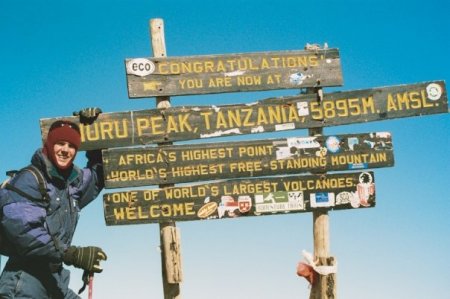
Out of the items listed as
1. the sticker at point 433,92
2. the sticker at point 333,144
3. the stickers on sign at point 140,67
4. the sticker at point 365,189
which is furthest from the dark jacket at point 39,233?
the sticker at point 433,92

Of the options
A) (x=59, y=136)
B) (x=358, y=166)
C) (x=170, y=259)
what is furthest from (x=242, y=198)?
(x=59, y=136)

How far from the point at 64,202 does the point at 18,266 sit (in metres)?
0.76

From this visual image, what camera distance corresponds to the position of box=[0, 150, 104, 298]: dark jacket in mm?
5730

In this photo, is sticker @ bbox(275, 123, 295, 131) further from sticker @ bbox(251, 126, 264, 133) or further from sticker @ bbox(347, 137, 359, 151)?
sticker @ bbox(347, 137, 359, 151)

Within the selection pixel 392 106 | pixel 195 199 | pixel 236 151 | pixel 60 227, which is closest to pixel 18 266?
pixel 60 227

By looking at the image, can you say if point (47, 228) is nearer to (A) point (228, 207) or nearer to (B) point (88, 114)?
(B) point (88, 114)

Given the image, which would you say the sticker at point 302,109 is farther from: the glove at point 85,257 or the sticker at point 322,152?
the glove at point 85,257

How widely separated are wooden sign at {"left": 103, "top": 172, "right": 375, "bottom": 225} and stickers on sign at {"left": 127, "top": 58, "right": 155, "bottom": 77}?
147cm

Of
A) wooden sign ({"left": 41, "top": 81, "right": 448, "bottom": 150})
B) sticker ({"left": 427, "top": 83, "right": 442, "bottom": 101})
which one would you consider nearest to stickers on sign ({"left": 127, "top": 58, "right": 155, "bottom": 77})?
wooden sign ({"left": 41, "top": 81, "right": 448, "bottom": 150})

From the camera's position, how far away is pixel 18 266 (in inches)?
237

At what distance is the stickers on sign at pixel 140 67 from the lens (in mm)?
7629

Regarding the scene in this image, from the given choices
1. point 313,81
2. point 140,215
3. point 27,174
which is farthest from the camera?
point 313,81

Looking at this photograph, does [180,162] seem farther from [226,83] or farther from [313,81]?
[313,81]

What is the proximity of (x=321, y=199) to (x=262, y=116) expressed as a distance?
4.29 ft
